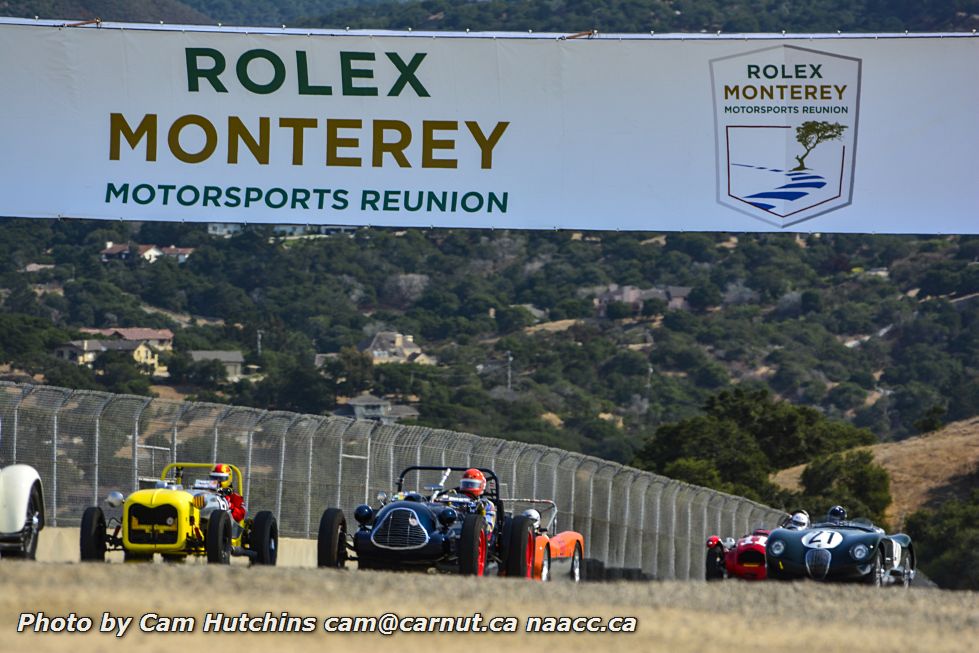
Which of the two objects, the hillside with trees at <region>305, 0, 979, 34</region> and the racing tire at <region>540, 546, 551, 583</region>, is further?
the hillside with trees at <region>305, 0, 979, 34</region>

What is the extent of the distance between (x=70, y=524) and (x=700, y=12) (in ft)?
356

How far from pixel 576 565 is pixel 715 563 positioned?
84.7 inches

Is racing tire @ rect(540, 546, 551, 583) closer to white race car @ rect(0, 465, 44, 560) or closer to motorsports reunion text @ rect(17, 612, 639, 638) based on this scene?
white race car @ rect(0, 465, 44, 560)

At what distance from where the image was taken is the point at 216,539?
14.7 m

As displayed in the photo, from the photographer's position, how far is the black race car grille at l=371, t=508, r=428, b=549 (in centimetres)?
1539

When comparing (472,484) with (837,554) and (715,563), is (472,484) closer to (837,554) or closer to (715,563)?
(837,554)

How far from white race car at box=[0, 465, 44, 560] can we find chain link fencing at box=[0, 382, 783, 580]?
3334mm

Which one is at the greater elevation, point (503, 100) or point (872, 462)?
point (503, 100)

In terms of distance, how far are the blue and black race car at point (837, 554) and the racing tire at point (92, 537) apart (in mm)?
6860

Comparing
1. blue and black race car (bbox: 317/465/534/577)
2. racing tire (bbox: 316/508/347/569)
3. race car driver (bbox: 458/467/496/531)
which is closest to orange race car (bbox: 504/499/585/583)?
race car driver (bbox: 458/467/496/531)

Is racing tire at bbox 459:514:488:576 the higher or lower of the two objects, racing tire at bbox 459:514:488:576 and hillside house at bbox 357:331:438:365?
the lower

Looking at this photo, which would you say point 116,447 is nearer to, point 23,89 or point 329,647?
point 23,89

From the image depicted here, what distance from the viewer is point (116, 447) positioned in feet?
60.2

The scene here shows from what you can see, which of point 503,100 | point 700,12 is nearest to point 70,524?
point 503,100
